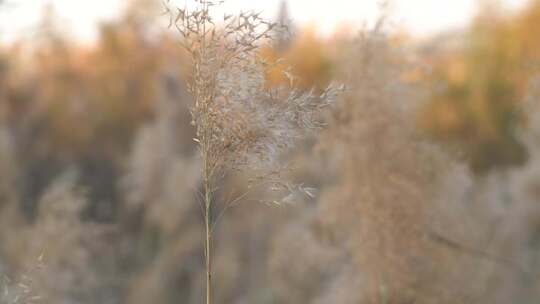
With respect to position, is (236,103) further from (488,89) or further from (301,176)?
(488,89)

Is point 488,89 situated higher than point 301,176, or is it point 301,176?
point 488,89

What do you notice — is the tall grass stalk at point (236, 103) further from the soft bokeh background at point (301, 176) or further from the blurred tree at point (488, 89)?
the blurred tree at point (488, 89)

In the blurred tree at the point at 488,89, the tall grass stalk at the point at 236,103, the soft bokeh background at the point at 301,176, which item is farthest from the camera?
the blurred tree at the point at 488,89

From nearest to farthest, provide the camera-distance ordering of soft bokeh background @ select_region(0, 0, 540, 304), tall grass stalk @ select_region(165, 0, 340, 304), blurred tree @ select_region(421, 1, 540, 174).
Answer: tall grass stalk @ select_region(165, 0, 340, 304) → soft bokeh background @ select_region(0, 0, 540, 304) → blurred tree @ select_region(421, 1, 540, 174)

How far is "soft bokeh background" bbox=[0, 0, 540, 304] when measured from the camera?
3.85m

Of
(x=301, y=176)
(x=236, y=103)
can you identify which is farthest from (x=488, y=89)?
(x=236, y=103)

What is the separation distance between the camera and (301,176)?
6.58 metres

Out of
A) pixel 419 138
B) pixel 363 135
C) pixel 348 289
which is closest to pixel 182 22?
pixel 363 135

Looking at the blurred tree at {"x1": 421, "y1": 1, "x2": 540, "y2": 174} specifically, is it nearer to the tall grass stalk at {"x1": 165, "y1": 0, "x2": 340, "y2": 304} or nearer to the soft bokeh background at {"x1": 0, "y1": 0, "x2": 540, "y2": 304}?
the soft bokeh background at {"x1": 0, "y1": 0, "x2": 540, "y2": 304}

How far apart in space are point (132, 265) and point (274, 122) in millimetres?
5167

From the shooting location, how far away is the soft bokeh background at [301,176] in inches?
151

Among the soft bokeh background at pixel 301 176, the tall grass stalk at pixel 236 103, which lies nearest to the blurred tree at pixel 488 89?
the soft bokeh background at pixel 301 176

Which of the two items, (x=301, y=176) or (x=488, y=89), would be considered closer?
(x=301, y=176)

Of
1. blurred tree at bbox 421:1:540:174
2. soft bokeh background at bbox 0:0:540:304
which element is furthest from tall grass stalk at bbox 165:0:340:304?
blurred tree at bbox 421:1:540:174
